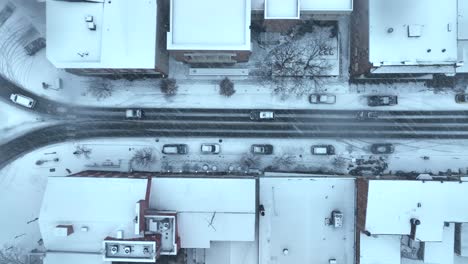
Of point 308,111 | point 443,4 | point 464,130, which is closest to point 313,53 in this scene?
point 308,111

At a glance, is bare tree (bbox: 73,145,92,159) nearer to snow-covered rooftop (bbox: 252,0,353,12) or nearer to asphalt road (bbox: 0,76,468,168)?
asphalt road (bbox: 0,76,468,168)

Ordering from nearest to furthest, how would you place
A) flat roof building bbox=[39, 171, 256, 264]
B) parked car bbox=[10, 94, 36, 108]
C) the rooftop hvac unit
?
flat roof building bbox=[39, 171, 256, 264] → the rooftop hvac unit → parked car bbox=[10, 94, 36, 108]

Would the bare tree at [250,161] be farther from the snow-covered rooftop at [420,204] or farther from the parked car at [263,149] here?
the snow-covered rooftop at [420,204]

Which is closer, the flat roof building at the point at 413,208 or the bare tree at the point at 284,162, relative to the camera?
the flat roof building at the point at 413,208

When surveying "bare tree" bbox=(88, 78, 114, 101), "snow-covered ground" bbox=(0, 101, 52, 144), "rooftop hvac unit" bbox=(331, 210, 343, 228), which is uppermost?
"bare tree" bbox=(88, 78, 114, 101)

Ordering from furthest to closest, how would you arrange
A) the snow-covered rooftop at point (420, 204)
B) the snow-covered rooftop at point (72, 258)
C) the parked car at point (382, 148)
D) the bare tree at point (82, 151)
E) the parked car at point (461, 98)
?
the bare tree at point (82, 151) < the parked car at point (382, 148) < the parked car at point (461, 98) < the snow-covered rooftop at point (72, 258) < the snow-covered rooftop at point (420, 204)

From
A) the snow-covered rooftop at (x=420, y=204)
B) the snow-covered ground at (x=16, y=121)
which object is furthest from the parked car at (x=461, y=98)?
the snow-covered ground at (x=16, y=121)

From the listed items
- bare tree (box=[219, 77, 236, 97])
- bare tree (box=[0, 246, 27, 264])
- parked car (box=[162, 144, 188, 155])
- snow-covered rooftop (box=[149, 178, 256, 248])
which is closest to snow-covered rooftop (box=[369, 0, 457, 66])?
bare tree (box=[219, 77, 236, 97])
